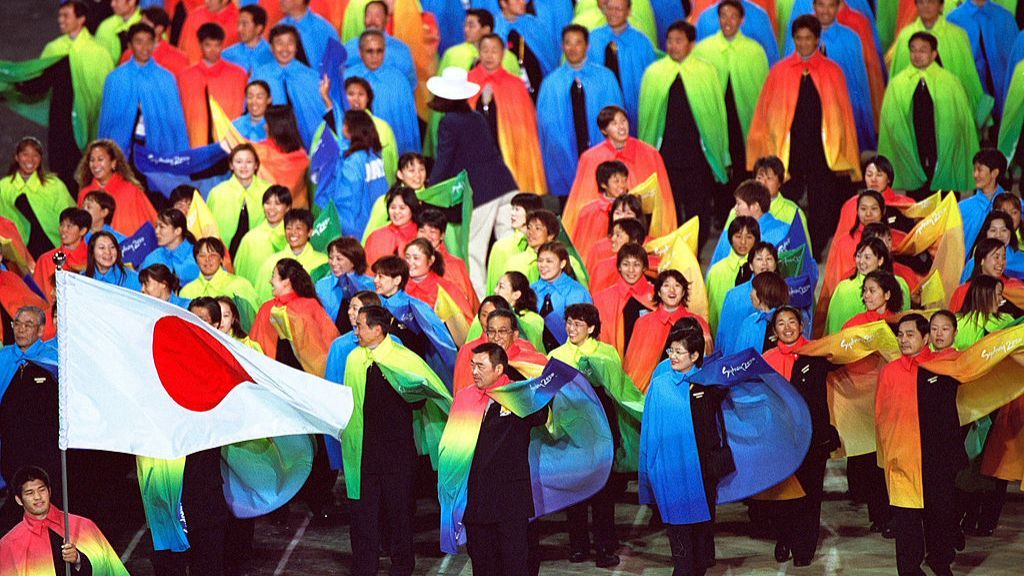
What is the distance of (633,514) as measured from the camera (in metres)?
13.4

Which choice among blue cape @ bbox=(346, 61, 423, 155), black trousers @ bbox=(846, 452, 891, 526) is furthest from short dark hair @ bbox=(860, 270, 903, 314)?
blue cape @ bbox=(346, 61, 423, 155)

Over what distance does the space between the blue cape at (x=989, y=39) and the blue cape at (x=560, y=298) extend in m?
5.51

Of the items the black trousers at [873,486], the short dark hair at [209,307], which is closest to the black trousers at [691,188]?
the black trousers at [873,486]

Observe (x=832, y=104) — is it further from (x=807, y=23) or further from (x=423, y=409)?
(x=423, y=409)

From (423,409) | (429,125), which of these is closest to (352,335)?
A: (423,409)

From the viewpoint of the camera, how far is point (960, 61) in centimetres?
1655

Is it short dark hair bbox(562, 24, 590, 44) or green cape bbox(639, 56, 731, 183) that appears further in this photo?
short dark hair bbox(562, 24, 590, 44)

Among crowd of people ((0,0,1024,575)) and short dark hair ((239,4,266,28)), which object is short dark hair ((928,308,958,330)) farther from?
short dark hair ((239,4,266,28))

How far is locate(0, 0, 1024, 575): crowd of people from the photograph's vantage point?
11.9m

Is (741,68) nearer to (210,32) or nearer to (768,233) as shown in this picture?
(768,233)

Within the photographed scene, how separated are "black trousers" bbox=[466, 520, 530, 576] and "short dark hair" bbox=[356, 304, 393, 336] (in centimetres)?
144

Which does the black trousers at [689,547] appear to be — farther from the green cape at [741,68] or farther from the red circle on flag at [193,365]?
the green cape at [741,68]

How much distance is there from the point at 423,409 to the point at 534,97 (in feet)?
18.2

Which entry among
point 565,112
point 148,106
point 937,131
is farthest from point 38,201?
point 937,131
